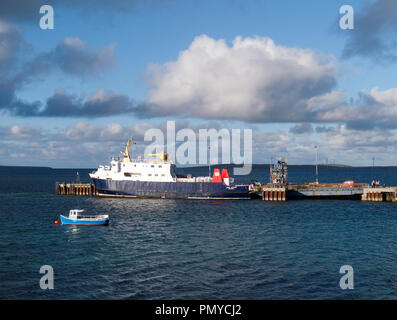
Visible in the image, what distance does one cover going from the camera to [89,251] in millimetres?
33938

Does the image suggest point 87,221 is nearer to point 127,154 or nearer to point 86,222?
point 86,222

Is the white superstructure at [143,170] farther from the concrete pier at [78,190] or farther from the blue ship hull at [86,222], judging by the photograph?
the blue ship hull at [86,222]

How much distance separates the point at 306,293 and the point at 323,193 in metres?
57.9

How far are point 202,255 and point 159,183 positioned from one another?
45866mm

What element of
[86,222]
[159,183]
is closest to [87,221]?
[86,222]

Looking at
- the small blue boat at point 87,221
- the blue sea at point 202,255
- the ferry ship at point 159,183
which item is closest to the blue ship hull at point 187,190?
the ferry ship at point 159,183

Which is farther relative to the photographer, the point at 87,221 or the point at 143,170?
the point at 143,170

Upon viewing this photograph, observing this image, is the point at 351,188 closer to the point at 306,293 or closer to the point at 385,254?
the point at 385,254

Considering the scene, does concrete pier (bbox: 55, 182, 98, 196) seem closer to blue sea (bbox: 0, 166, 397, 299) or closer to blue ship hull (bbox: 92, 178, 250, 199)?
blue ship hull (bbox: 92, 178, 250, 199)

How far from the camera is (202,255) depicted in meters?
32.5

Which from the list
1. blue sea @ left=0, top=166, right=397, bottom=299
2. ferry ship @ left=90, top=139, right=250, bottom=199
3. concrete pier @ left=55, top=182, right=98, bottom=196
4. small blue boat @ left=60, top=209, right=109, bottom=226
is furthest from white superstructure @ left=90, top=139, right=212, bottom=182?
small blue boat @ left=60, top=209, right=109, bottom=226

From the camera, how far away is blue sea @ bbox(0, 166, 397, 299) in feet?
78.5
